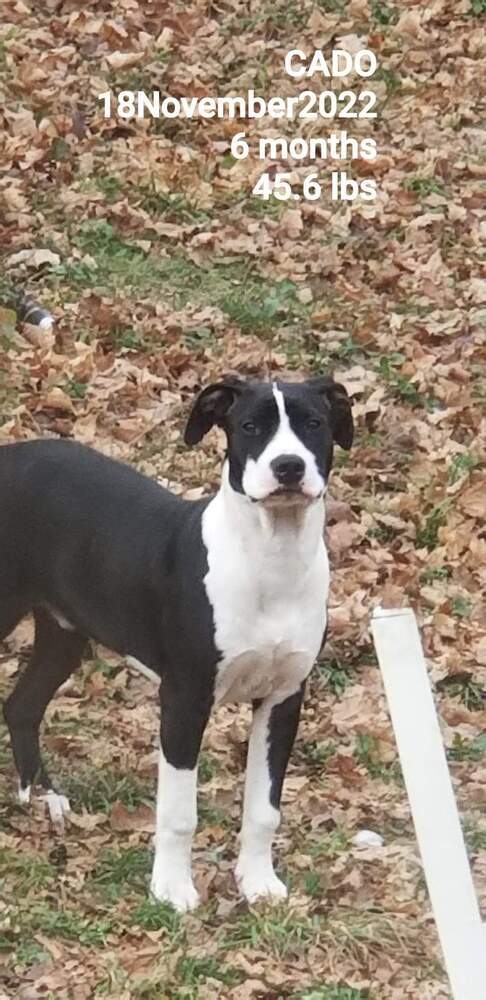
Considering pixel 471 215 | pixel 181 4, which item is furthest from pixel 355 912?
pixel 181 4

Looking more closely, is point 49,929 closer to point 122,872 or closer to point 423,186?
point 122,872

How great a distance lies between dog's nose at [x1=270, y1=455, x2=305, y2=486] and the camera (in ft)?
14.5

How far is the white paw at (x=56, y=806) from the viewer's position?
5.50 m

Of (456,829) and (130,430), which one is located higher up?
(456,829)

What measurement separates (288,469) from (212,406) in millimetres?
493

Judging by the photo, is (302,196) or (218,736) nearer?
(218,736)

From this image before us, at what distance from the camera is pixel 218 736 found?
19.7 ft

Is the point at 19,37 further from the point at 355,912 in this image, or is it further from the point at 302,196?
the point at 355,912

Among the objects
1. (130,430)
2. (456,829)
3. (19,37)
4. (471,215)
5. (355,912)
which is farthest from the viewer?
(19,37)

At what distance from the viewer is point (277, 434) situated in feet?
14.8

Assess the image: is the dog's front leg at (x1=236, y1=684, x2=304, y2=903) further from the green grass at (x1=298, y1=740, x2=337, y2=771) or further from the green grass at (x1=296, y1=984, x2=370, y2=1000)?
the green grass at (x1=298, y1=740, x2=337, y2=771)

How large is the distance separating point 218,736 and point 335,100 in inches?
241

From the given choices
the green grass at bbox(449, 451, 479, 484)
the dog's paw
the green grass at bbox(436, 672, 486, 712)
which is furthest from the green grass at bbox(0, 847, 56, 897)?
the green grass at bbox(449, 451, 479, 484)

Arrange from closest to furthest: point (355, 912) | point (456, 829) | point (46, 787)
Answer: point (456, 829) < point (355, 912) < point (46, 787)
